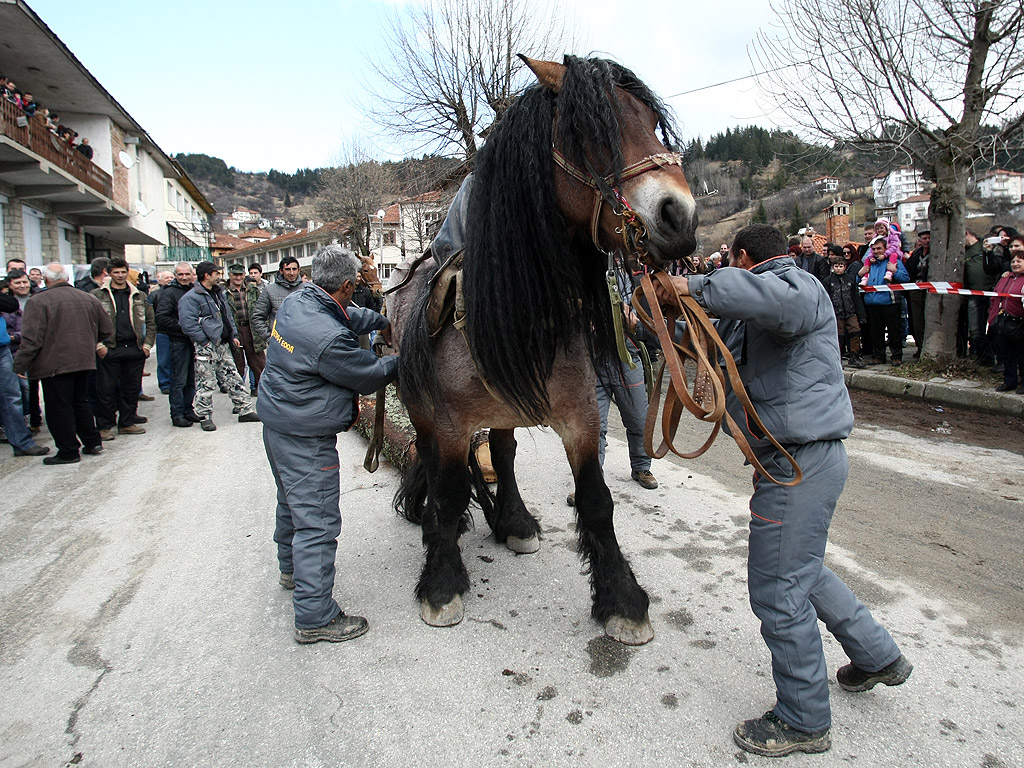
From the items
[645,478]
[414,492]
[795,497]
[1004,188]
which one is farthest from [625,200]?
[1004,188]

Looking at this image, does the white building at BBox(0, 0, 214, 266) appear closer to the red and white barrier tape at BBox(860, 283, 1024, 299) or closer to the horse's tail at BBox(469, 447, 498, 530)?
the horse's tail at BBox(469, 447, 498, 530)

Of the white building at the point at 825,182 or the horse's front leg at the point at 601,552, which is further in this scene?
the white building at the point at 825,182

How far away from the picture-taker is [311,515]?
2.87 m

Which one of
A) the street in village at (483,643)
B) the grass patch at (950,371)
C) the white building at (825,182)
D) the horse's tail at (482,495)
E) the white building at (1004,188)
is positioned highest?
the white building at (1004,188)

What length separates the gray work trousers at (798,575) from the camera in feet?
6.51

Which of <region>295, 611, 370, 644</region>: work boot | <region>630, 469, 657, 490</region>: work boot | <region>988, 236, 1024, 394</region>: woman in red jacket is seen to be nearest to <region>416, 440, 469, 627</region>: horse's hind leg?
<region>295, 611, 370, 644</region>: work boot

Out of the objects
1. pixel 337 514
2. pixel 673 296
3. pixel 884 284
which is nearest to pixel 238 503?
pixel 337 514

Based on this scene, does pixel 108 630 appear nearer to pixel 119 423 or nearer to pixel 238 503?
pixel 238 503

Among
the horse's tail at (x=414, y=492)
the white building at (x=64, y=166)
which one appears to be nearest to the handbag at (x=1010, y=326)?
the horse's tail at (x=414, y=492)

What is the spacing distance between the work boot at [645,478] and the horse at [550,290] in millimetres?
1972

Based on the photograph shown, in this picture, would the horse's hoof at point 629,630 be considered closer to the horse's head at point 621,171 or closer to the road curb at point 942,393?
the horse's head at point 621,171

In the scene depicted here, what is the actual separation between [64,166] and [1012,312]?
75.9ft

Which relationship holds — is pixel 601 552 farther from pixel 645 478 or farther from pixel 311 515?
pixel 645 478

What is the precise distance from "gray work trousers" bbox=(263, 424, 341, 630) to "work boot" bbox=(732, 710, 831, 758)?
6.04 ft
